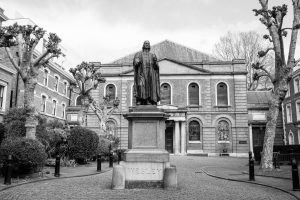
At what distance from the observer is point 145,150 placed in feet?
26.7

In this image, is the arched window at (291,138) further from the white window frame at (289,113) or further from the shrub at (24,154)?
the shrub at (24,154)

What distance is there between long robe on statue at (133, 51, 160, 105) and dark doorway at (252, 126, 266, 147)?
29.2m

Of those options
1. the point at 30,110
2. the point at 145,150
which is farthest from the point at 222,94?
the point at 145,150

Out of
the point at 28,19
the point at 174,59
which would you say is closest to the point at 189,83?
the point at 174,59

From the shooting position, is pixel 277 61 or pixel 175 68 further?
pixel 175 68

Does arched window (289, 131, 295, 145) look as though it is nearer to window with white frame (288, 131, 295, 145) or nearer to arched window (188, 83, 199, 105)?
window with white frame (288, 131, 295, 145)

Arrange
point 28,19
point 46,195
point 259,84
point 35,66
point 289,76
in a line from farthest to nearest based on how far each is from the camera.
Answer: point 259,84, point 28,19, point 289,76, point 35,66, point 46,195

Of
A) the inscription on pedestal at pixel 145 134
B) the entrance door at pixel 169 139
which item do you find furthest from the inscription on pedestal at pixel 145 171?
the entrance door at pixel 169 139

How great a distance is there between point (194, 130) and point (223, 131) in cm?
351

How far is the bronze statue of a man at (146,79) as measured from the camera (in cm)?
873

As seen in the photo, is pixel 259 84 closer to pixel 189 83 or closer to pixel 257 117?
pixel 257 117

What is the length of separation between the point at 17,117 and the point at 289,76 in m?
14.8

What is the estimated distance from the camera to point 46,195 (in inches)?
282

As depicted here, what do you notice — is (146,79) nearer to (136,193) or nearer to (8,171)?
(136,193)
